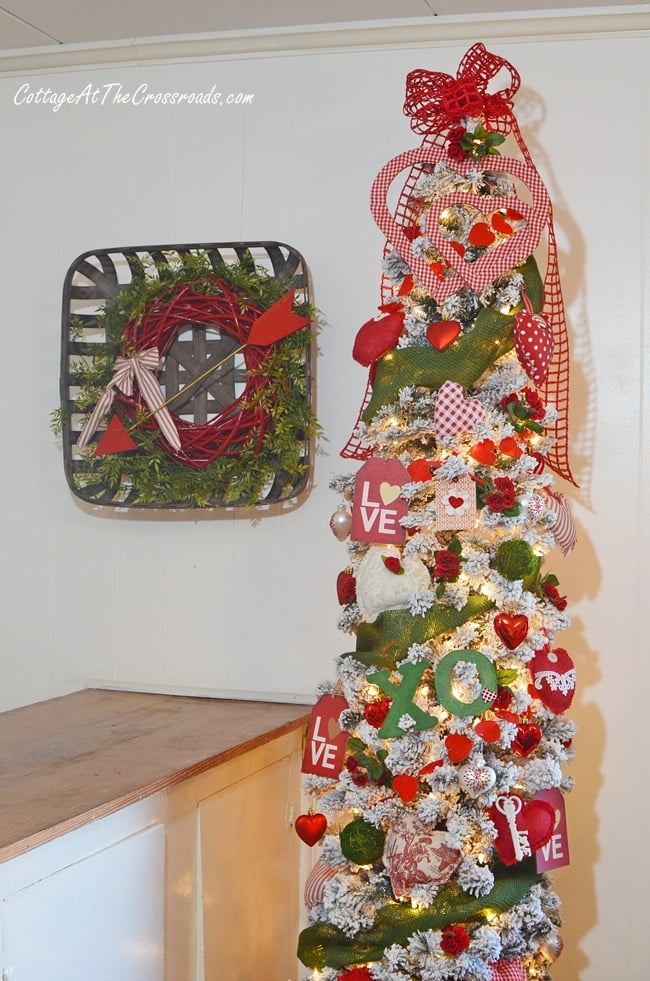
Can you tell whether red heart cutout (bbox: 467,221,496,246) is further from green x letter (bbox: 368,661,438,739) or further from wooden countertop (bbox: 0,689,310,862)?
wooden countertop (bbox: 0,689,310,862)

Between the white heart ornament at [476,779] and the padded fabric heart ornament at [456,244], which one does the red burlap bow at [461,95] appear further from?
the white heart ornament at [476,779]

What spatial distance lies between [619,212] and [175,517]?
125cm

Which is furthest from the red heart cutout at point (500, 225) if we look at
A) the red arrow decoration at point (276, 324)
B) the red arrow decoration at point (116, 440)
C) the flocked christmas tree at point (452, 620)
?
the red arrow decoration at point (116, 440)

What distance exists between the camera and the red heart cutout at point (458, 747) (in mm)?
1757

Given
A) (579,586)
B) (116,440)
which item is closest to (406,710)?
(579,586)

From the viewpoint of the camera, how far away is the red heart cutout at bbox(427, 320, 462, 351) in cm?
189

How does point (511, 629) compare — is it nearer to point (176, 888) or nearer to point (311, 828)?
point (311, 828)

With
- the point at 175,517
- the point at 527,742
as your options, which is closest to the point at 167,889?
the point at 527,742

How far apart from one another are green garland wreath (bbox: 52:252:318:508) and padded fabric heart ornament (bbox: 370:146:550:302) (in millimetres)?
552

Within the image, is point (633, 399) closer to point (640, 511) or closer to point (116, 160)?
point (640, 511)

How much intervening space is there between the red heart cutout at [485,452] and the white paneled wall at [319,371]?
65 cm

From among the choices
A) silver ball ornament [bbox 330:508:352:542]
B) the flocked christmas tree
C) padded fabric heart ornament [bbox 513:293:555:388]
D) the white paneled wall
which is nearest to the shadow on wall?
A: the white paneled wall

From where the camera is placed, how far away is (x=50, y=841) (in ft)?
4.93

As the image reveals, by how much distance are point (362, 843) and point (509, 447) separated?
2.32ft
